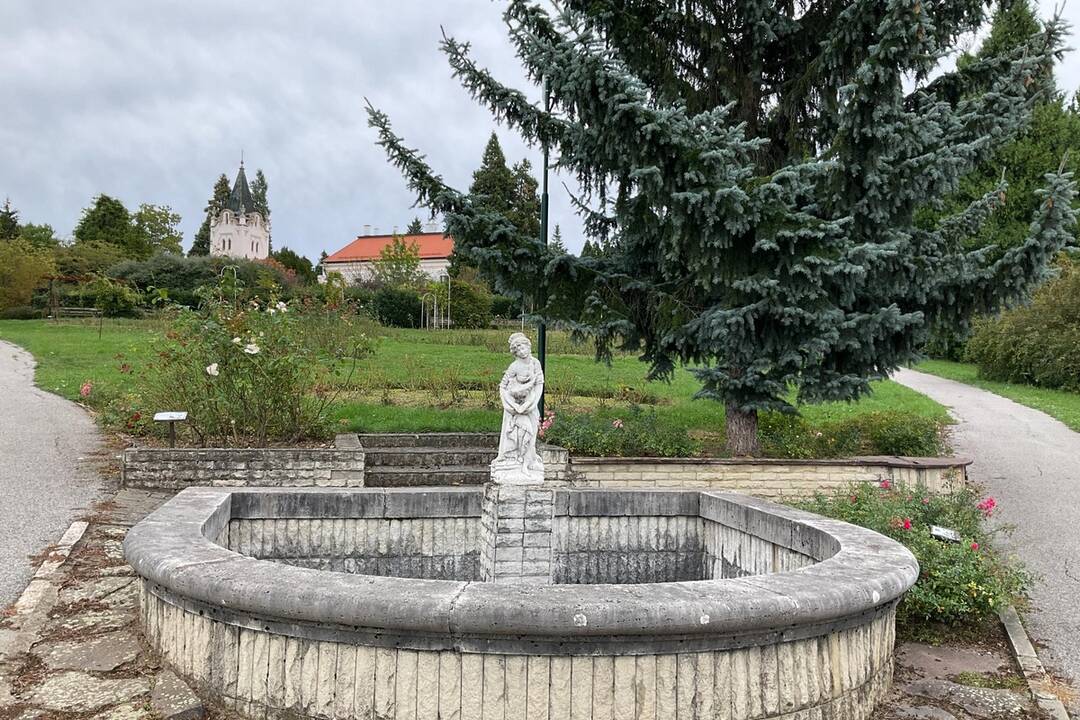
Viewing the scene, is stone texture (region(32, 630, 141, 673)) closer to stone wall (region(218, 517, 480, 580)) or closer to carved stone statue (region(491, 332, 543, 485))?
stone wall (region(218, 517, 480, 580))

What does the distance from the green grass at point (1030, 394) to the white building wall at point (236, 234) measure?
6544 centimetres

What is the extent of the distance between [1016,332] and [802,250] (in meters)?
18.7

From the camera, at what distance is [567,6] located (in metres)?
9.99

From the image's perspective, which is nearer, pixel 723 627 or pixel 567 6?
pixel 723 627

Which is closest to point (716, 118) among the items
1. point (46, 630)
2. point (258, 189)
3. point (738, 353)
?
point (738, 353)

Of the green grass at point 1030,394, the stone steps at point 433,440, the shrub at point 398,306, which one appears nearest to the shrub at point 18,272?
the shrub at point 398,306

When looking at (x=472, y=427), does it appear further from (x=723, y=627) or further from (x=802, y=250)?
(x=723, y=627)

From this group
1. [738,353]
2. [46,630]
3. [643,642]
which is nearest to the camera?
[643,642]

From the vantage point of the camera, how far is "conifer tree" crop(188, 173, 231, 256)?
3157 inches

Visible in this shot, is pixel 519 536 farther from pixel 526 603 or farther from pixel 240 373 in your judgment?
pixel 240 373

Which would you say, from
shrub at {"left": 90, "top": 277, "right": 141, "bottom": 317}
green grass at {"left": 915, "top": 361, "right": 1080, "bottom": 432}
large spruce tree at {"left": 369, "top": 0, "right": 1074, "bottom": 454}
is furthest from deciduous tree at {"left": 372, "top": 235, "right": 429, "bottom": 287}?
large spruce tree at {"left": 369, "top": 0, "right": 1074, "bottom": 454}

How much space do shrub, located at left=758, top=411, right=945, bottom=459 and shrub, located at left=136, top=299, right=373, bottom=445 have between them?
5429 mm

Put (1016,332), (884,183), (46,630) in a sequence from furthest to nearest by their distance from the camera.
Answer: (1016,332)
(884,183)
(46,630)

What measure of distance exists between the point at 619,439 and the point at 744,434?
60.5 inches
